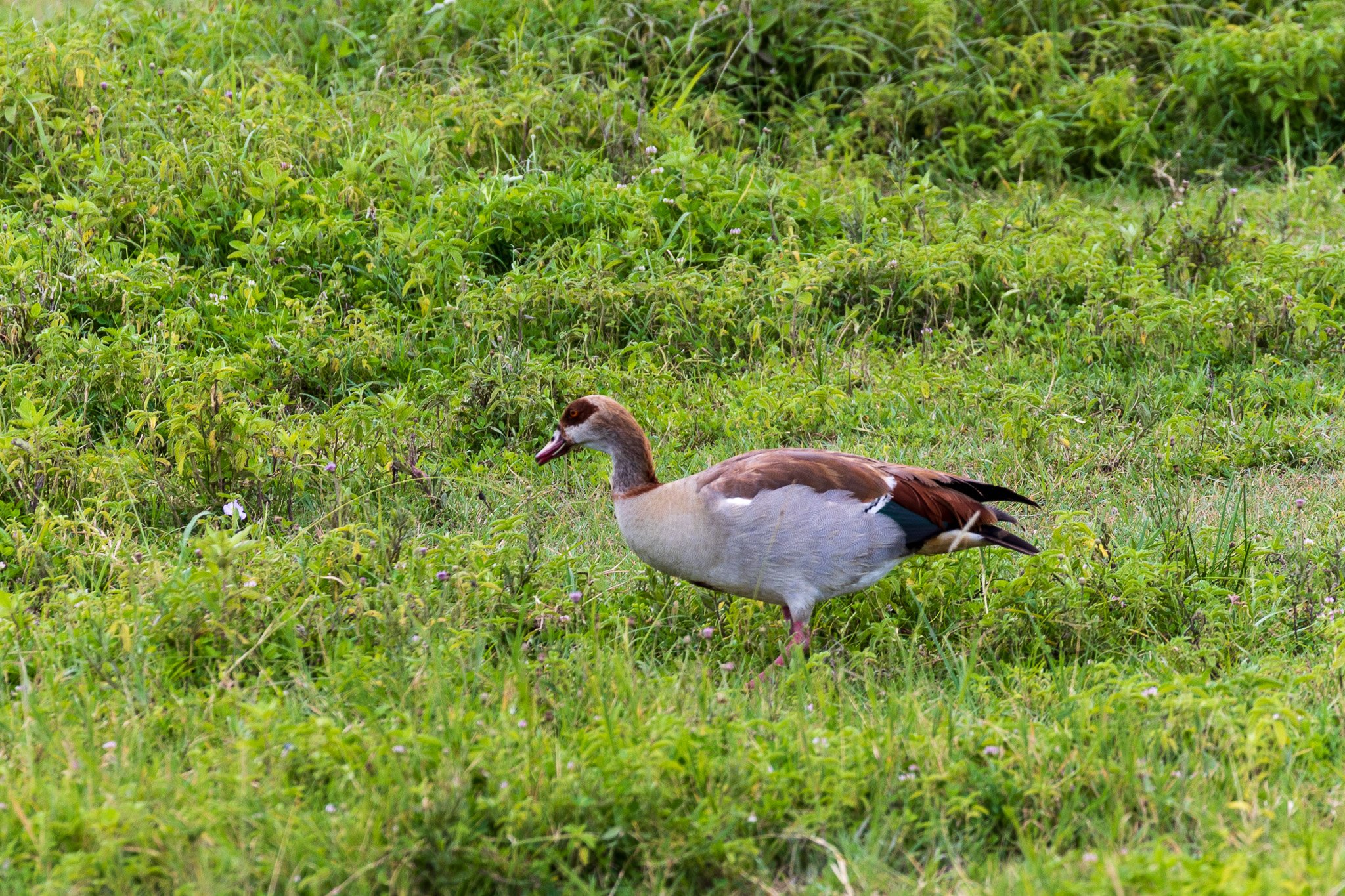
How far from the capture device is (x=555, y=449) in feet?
17.4

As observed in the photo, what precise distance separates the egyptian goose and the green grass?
206 mm

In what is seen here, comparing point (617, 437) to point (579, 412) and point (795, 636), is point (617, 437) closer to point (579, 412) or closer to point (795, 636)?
point (579, 412)

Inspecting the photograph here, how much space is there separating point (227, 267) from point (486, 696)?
368cm

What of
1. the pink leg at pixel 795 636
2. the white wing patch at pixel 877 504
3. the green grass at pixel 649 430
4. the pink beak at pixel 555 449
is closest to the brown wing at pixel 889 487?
the white wing patch at pixel 877 504

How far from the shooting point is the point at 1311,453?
19.5 ft

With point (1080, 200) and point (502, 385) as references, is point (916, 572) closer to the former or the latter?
point (502, 385)

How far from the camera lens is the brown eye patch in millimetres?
5078

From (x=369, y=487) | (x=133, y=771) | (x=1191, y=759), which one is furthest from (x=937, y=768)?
(x=369, y=487)

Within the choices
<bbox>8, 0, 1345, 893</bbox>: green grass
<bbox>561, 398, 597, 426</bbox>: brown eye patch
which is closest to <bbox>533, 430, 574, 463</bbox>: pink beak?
<bbox>561, 398, 597, 426</bbox>: brown eye patch

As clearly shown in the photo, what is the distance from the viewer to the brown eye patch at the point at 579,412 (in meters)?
5.08

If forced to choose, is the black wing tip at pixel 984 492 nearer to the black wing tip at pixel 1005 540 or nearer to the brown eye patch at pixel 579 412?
Answer: the black wing tip at pixel 1005 540

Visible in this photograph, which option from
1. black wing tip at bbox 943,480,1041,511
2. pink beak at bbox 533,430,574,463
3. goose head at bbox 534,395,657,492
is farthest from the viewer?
pink beak at bbox 533,430,574,463

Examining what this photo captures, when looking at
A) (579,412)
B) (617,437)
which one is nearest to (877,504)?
(617,437)

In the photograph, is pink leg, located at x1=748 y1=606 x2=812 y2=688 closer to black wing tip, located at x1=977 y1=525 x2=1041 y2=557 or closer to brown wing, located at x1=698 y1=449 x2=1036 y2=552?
brown wing, located at x1=698 y1=449 x2=1036 y2=552
